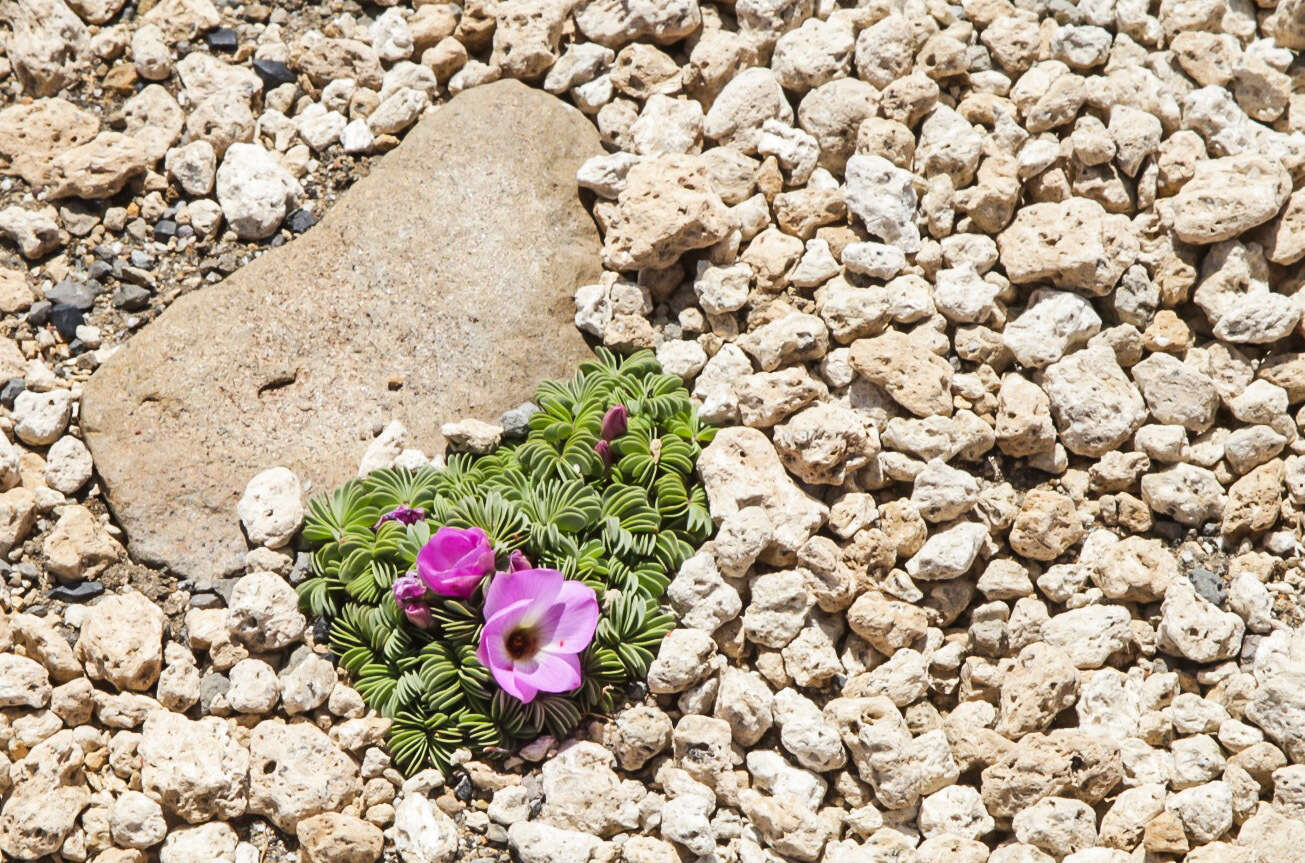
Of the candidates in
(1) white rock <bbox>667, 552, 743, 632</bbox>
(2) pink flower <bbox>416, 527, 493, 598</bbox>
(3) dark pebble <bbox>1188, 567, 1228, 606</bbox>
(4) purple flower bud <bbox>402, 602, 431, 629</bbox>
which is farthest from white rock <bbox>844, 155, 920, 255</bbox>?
(4) purple flower bud <bbox>402, 602, 431, 629</bbox>

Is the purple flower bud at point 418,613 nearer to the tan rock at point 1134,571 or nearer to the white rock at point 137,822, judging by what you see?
the white rock at point 137,822

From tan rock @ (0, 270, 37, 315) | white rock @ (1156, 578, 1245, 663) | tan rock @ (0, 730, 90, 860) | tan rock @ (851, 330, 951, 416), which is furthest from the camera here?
tan rock @ (0, 270, 37, 315)

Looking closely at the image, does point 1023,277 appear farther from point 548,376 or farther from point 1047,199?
point 548,376

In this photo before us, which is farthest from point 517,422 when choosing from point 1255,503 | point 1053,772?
point 1255,503

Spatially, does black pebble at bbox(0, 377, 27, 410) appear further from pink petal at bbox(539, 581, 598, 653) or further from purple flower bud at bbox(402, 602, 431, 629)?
pink petal at bbox(539, 581, 598, 653)

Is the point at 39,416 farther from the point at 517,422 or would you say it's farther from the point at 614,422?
the point at 614,422

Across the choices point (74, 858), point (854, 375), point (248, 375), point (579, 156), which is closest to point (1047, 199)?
point (854, 375)
